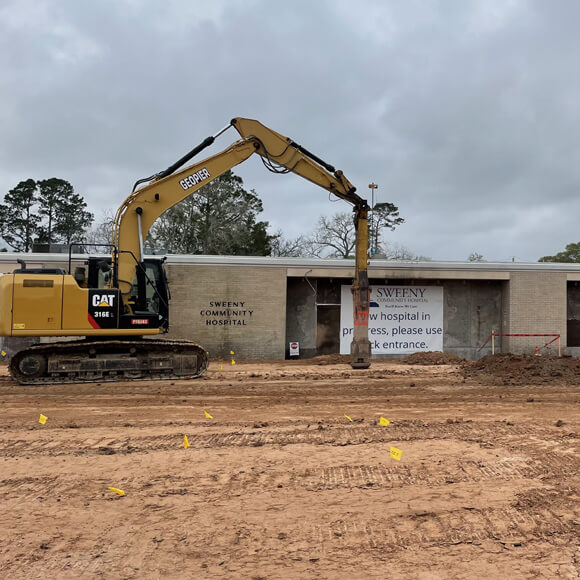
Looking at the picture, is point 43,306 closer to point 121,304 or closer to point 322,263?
point 121,304

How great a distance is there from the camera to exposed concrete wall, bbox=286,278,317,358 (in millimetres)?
20547

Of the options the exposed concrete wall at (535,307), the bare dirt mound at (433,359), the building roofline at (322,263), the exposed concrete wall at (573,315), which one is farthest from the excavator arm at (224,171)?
the exposed concrete wall at (573,315)

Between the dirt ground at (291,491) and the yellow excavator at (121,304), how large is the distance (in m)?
2.92

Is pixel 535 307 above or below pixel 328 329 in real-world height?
above

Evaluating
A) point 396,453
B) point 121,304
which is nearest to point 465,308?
point 121,304

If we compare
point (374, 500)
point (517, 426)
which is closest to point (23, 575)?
point (374, 500)

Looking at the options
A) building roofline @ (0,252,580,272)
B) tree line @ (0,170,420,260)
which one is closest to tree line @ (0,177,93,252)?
tree line @ (0,170,420,260)

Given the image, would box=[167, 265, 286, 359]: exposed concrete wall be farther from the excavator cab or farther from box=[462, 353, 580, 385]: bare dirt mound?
box=[462, 353, 580, 385]: bare dirt mound

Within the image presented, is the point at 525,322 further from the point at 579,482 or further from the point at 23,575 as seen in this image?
the point at 23,575

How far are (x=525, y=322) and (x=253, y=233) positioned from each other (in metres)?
22.6

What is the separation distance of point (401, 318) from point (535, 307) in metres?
5.61

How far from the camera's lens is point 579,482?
16.6 feet

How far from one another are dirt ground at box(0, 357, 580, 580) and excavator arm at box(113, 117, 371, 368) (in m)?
4.73

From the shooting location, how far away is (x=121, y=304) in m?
12.2
